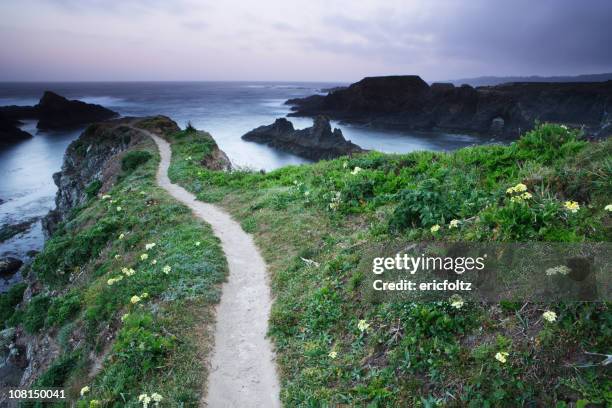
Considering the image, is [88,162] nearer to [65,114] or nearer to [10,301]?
[10,301]

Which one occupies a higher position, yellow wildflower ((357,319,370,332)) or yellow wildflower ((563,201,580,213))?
Answer: yellow wildflower ((563,201,580,213))

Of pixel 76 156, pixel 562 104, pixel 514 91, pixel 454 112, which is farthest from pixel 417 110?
pixel 76 156

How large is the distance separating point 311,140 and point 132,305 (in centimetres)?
6003

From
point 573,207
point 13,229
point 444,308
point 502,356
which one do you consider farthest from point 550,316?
point 13,229

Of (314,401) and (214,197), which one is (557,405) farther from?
(214,197)

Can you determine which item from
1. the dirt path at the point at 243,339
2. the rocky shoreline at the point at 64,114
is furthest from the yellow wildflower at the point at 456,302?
the rocky shoreline at the point at 64,114

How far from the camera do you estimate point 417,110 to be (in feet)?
319

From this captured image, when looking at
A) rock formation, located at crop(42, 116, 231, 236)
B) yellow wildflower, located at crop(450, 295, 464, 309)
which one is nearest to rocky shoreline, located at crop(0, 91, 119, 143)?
rock formation, located at crop(42, 116, 231, 236)

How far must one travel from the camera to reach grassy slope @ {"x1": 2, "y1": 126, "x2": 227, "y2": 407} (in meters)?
7.21

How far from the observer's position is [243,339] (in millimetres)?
8203

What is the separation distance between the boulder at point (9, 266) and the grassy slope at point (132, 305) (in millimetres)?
15616

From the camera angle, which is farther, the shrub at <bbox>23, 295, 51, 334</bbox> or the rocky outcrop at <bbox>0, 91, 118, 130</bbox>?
the rocky outcrop at <bbox>0, 91, 118, 130</bbox>

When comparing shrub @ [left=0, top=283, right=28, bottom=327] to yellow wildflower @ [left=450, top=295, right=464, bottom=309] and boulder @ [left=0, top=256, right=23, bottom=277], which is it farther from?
yellow wildflower @ [left=450, top=295, right=464, bottom=309]

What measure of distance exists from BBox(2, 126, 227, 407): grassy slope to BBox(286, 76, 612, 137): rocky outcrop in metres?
51.5
